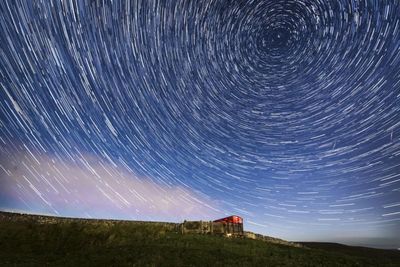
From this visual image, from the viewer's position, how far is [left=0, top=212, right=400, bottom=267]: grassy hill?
23969 mm

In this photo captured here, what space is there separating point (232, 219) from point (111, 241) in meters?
16.8

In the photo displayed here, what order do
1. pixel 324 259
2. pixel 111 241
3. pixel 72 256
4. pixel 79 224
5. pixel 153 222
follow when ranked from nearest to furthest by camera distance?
pixel 72 256, pixel 324 259, pixel 111 241, pixel 79 224, pixel 153 222

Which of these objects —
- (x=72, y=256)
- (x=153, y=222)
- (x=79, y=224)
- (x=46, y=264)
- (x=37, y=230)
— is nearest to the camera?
(x=46, y=264)

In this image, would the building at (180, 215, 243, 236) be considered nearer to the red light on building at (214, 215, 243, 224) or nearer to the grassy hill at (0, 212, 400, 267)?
the red light on building at (214, 215, 243, 224)

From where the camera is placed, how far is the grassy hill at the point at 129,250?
78.6 feet

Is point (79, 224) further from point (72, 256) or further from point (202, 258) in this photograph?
point (202, 258)

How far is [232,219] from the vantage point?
146 ft

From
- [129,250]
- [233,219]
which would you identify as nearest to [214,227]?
[233,219]

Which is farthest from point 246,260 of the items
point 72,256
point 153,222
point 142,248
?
point 153,222

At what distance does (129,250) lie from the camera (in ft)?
88.4

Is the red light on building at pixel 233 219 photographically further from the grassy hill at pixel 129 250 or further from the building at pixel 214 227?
the grassy hill at pixel 129 250

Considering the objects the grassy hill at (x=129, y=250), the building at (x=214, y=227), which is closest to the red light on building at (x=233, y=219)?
the building at (x=214, y=227)

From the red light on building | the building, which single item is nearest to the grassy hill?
the building

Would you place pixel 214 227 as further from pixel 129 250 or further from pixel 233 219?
pixel 129 250
